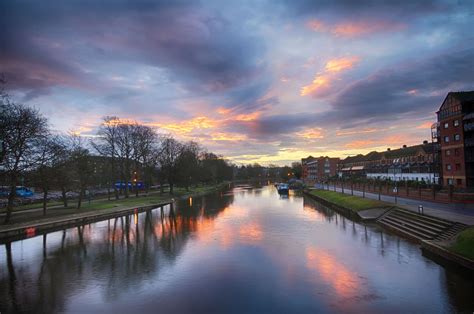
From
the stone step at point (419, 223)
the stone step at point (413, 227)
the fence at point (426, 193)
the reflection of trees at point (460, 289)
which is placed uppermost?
the fence at point (426, 193)

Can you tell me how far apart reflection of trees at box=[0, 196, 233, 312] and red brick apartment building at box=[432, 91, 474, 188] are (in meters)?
42.5

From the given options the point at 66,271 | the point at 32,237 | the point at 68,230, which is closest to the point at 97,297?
the point at 66,271

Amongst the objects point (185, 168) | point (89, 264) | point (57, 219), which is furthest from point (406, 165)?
point (89, 264)

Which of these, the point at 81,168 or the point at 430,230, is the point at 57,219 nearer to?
the point at 81,168

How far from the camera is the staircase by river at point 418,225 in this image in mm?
22453

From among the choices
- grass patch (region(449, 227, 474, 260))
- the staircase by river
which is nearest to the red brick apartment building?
the staircase by river

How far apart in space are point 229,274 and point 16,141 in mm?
25658

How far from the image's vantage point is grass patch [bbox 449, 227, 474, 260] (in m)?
17.7

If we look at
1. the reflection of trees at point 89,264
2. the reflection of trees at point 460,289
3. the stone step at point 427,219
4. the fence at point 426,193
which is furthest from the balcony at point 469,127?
the reflection of trees at point 89,264

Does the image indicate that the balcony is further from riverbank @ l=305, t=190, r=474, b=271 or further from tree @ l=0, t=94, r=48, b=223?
tree @ l=0, t=94, r=48, b=223

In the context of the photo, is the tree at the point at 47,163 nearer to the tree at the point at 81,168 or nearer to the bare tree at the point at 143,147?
the tree at the point at 81,168

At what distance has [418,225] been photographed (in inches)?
1049

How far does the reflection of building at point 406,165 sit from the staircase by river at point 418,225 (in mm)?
21700

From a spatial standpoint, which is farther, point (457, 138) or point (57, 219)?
point (457, 138)
